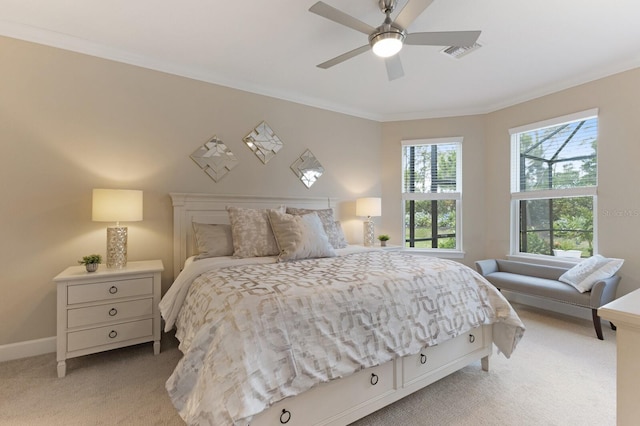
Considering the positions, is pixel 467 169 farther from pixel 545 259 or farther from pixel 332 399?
pixel 332 399

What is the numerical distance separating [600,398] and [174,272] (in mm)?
3568

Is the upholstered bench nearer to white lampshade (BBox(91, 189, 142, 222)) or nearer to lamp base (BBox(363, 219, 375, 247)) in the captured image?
lamp base (BBox(363, 219, 375, 247))

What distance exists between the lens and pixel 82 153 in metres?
2.70

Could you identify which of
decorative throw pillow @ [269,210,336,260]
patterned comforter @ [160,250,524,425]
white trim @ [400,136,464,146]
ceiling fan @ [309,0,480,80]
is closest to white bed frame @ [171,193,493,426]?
patterned comforter @ [160,250,524,425]

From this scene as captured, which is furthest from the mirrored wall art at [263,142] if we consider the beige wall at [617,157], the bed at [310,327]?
the beige wall at [617,157]

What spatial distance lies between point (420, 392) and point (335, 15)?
8.48ft

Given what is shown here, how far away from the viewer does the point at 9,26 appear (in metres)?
2.42

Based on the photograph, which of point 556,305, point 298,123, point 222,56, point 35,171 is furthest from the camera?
point 298,123

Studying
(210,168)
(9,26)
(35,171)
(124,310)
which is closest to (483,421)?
(124,310)

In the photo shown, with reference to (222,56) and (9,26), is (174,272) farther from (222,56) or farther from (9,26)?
(9,26)

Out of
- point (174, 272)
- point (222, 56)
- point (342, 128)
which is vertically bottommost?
point (174, 272)

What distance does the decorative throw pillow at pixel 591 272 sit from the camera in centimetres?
293

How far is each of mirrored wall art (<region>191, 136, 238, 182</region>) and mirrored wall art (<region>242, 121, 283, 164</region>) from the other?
29cm

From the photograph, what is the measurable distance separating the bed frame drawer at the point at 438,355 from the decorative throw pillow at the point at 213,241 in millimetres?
1778
